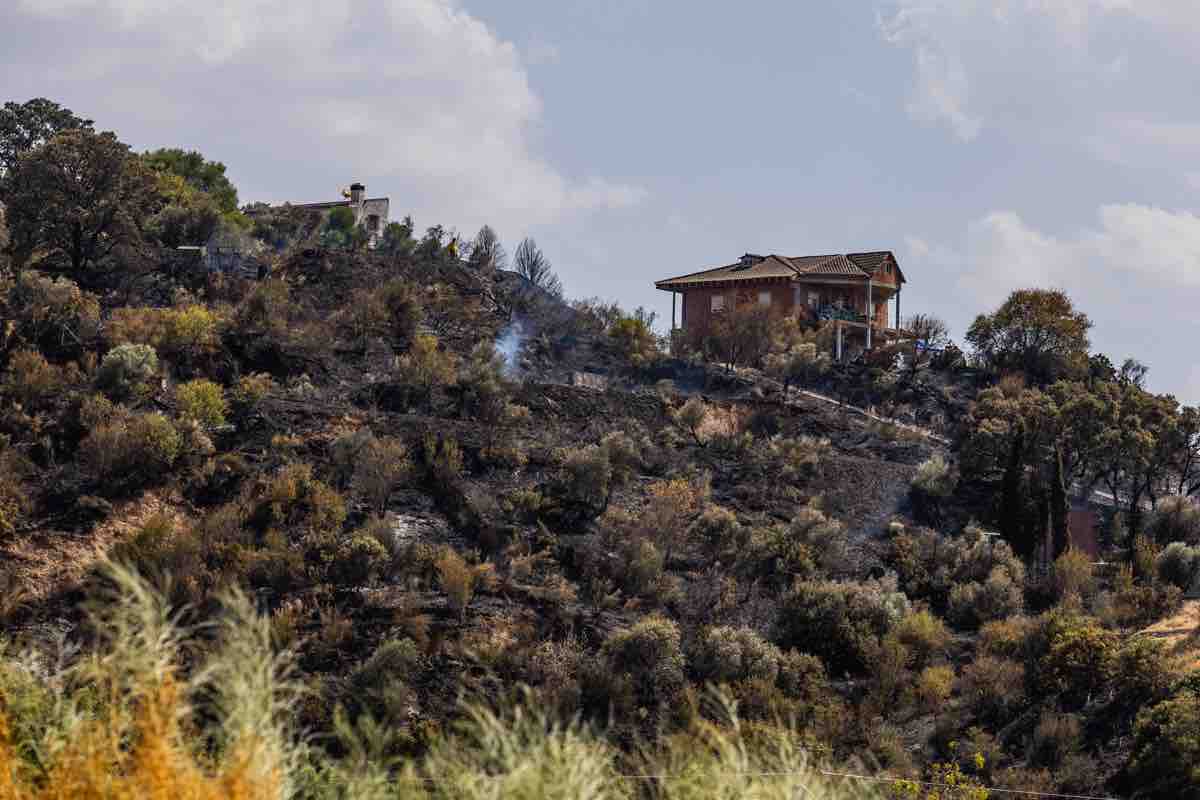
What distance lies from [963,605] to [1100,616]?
8.27 ft

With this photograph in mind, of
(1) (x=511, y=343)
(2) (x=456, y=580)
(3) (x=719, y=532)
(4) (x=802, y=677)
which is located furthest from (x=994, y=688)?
(1) (x=511, y=343)

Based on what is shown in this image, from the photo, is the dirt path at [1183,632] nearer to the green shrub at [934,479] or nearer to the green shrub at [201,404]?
the green shrub at [934,479]

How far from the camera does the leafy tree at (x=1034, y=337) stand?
4512 centimetres

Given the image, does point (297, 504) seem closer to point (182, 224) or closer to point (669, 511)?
point (669, 511)

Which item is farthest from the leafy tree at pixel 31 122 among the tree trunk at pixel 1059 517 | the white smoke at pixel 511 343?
the tree trunk at pixel 1059 517

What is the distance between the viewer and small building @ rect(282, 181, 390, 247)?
53.8m

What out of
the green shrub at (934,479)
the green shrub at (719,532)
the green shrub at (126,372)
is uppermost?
the green shrub at (126,372)

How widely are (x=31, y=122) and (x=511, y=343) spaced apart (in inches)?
931

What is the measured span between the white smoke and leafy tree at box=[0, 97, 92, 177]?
20.0m

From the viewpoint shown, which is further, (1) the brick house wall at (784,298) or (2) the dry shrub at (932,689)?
(1) the brick house wall at (784,298)

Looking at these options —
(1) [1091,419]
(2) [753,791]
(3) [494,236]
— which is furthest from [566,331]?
(2) [753,791]

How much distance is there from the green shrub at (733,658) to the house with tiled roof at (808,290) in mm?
27997

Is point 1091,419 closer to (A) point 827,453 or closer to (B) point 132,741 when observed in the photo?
(A) point 827,453

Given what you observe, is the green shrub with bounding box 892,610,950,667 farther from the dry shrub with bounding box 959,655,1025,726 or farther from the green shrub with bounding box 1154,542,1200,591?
the green shrub with bounding box 1154,542,1200,591
